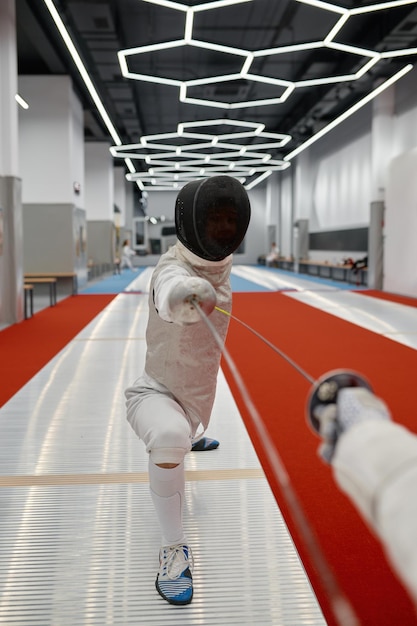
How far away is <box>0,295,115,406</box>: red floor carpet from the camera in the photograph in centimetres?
468

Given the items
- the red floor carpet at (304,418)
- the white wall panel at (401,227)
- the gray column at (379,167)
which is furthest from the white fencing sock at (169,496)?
the gray column at (379,167)

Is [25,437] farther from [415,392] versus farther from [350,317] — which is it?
[350,317]

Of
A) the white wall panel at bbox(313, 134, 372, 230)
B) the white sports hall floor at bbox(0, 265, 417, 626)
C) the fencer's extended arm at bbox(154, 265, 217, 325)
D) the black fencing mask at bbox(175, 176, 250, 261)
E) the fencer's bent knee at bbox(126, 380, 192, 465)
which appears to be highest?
the white wall panel at bbox(313, 134, 372, 230)

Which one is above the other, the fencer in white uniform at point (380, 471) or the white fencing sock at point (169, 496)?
the fencer in white uniform at point (380, 471)

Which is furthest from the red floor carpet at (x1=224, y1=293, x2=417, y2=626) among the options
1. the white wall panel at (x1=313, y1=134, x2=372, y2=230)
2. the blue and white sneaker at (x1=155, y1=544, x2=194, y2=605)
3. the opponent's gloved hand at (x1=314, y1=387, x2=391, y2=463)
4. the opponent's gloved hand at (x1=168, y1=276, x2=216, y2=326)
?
the white wall panel at (x1=313, y1=134, x2=372, y2=230)

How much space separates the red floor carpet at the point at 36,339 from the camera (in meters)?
4.68

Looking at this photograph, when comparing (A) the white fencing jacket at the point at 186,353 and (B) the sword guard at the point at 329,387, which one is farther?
(A) the white fencing jacket at the point at 186,353

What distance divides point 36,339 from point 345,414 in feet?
20.0

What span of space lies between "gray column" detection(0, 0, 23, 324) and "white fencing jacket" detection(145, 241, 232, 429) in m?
6.37

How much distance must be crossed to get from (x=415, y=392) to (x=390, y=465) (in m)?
3.69

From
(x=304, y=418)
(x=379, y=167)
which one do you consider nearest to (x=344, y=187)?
(x=379, y=167)

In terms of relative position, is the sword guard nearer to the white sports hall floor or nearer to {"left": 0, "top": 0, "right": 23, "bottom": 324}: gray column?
the white sports hall floor

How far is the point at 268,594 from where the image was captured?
1.74 m

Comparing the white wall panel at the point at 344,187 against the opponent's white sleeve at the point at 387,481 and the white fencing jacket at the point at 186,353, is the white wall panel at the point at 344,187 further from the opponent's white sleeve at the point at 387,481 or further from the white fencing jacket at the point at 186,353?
the opponent's white sleeve at the point at 387,481
